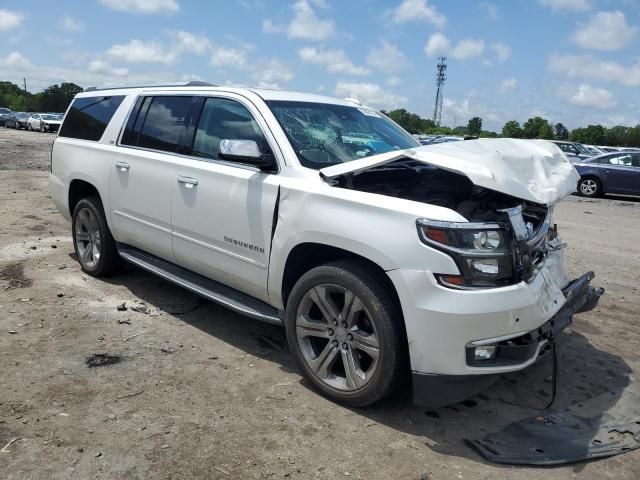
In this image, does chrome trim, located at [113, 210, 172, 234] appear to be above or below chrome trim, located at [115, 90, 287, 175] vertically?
below

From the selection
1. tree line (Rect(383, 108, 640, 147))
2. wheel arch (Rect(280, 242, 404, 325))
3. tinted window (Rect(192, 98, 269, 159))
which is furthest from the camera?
tree line (Rect(383, 108, 640, 147))

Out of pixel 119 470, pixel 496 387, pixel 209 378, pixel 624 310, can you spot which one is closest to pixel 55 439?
pixel 119 470

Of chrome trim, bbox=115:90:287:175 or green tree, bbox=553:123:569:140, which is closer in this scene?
chrome trim, bbox=115:90:287:175

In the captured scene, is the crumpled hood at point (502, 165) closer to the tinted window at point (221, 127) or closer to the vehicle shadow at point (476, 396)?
the tinted window at point (221, 127)

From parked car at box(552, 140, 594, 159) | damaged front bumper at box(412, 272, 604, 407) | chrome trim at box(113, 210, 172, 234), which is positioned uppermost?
parked car at box(552, 140, 594, 159)

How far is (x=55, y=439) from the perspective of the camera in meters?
2.99

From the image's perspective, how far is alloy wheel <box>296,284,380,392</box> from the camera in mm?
3279

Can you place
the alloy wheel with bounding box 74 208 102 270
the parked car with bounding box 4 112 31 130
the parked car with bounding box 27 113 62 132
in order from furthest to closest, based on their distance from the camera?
the parked car with bounding box 4 112 31 130 → the parked car with bounding box 27 113 62 132 → the alloy wheel with bounding box 74 208 102 270

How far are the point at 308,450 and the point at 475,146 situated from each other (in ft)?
7.01

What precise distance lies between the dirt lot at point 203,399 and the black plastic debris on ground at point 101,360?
0.02 m

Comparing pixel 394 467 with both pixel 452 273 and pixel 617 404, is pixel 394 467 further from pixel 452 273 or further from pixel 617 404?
pixel 617 404

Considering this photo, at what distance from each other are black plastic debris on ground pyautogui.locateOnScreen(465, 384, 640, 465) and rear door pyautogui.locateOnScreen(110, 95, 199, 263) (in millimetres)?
2909

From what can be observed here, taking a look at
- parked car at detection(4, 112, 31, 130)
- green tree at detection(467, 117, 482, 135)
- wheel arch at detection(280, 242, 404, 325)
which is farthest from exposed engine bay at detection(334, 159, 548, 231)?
green tree at detection(467, 117, 482, 135)

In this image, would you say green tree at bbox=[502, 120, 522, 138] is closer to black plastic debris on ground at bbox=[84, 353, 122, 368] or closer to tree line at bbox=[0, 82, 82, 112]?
tree line at bbox=[0, 82, 82, 112]
